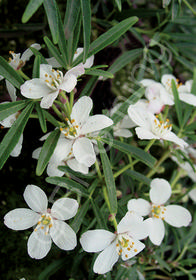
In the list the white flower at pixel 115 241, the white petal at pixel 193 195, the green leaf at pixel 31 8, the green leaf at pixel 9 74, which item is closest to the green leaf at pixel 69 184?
the white flower at pixel 115 241

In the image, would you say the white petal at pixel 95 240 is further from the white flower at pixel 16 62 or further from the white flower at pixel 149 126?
the white flower at pixel 16 62

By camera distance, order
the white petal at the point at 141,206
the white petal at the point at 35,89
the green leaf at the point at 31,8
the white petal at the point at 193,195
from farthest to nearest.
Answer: the white petal at the point at 193,195 < the white petal at the point at 141,206 < the white petal at the point at 35,89 < the green leaf at the point at 31,8

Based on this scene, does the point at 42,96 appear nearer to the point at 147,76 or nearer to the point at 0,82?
the point at 0,82

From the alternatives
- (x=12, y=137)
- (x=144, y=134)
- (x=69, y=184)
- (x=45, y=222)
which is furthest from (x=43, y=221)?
(x=144, y=134)

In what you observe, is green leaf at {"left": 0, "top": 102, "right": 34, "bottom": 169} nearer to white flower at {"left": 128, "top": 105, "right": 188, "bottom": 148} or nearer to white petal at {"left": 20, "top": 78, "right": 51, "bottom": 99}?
white petal at {"left": 20, "top": 78, "right": 51, "bottom": 99}

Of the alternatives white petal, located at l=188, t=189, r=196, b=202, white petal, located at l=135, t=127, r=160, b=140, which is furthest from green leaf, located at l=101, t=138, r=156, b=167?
white petal, located at l=188, t=189, r=196, b=202

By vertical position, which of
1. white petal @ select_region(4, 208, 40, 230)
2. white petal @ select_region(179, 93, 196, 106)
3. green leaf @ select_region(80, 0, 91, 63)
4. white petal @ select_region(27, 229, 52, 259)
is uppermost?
green leaf @ select_region(80, 0, 91, 63)
